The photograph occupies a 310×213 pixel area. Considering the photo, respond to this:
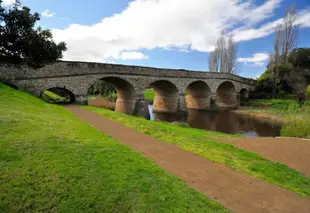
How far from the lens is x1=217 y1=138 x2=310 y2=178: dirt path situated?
21.1 ft

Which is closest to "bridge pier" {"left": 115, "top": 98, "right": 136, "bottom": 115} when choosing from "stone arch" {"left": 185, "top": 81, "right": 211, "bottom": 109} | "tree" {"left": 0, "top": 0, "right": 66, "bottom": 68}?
"stone arch" {"left": 185, "top": 81, "right": 211, "bottom": 109}

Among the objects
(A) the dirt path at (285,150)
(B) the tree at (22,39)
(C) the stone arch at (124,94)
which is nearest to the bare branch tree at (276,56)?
(C) the stone arch at (124,94)

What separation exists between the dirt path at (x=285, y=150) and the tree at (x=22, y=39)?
9.44m

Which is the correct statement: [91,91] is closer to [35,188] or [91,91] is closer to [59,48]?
[59,48]

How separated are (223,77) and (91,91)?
37.5 m

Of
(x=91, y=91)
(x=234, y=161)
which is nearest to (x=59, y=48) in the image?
(x=234, y=161)

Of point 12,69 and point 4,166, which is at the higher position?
point 12,69

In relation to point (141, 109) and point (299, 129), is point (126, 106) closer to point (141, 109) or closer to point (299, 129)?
point (141, 109)

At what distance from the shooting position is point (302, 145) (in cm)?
809

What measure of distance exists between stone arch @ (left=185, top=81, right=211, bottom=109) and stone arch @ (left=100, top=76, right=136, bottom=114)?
1251 centimetres

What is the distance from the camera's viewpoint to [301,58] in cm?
3797

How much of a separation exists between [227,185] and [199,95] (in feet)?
98.2

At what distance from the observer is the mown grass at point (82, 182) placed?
289 centimetres

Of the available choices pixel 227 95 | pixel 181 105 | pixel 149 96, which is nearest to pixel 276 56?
pixel 227 95
